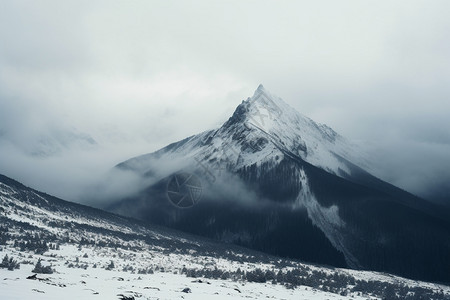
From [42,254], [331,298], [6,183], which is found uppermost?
[6,183]

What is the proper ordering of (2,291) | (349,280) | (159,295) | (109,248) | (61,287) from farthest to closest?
(349,280), (109,248), (159,295), (61,287), (2,291)

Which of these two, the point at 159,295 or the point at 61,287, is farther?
the point at 159,295

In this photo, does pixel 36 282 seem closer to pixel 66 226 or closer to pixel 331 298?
pixel 331 298

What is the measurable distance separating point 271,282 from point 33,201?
466 ft

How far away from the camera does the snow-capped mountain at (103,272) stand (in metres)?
43.4

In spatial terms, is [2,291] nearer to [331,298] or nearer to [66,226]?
[331,298]

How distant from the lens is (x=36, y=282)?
132ft

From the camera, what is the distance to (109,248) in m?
114

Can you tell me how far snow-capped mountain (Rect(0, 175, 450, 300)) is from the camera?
142ft

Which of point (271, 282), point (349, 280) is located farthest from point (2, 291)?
point (349, 280)

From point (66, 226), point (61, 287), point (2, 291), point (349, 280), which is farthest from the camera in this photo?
point (66, 226)

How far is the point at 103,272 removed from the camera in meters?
65.7

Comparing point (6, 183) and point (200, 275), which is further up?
point (6, 183)

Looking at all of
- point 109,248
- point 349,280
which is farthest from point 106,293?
point 349,280
